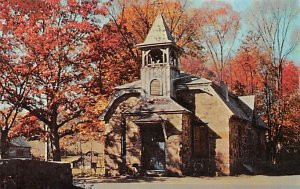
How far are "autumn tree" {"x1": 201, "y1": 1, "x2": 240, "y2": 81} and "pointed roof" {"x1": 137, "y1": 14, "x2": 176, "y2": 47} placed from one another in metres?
3.13

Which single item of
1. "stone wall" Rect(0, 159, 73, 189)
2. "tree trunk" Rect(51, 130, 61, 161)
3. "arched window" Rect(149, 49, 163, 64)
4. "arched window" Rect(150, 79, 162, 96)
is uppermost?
"arched window" Rect(149, 49, 163, 64)

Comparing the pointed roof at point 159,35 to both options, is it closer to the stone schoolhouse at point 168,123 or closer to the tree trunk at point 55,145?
the stone schoolhouse at point 168,123

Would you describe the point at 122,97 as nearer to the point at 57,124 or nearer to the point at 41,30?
→ the point at 57,124

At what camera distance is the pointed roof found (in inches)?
662

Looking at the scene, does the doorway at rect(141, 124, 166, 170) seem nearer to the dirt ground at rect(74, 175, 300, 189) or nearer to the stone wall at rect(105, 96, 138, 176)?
the stone wall at rect(105, 96, 138, 176)

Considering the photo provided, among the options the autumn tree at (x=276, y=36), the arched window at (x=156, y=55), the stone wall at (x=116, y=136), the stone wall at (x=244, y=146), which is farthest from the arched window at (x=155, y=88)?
the autumn tree at (x=276, y=36)

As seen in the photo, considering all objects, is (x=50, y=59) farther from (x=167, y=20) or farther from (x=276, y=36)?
(x=276, y=36)

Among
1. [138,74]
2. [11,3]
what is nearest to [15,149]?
[138,74]

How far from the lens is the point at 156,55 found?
57.4 feet

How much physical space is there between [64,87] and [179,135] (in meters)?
3.97

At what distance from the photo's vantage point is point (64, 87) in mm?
13922

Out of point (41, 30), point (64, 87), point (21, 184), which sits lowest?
point (21, 184)

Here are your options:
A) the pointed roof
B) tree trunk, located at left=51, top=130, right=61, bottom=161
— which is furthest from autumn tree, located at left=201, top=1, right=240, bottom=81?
tree trunk, located at left=51, top=130, right=61, bottom=161

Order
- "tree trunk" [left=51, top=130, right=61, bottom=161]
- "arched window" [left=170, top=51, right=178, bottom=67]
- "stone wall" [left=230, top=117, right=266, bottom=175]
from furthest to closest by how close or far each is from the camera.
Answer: "arched window" [left=170, top=51, right=178, bottom=67] → "stone wall" [left=230, top=117, right=266, bottom=175] → "tree trunk" [left=51, top=130, right=61, bottom=161]
